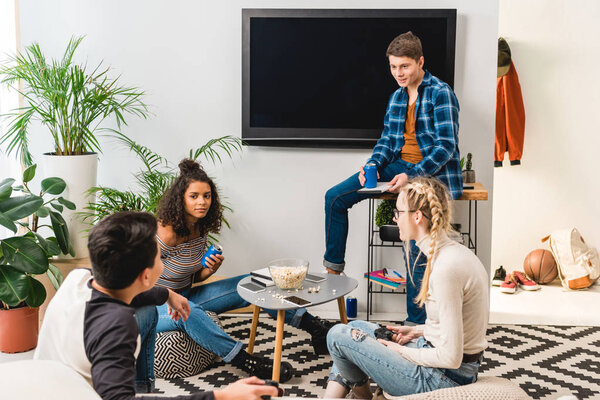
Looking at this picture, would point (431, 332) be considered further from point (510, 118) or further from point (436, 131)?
point (510, 118)

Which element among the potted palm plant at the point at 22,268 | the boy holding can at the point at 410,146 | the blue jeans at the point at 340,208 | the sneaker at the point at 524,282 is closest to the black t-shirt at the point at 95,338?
the potted palm plant at the point at 22,268

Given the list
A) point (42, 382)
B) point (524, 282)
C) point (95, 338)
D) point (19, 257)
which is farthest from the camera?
point (524, 282)

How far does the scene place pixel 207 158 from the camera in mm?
4199

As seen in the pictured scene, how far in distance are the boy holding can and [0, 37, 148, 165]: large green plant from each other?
1.41m

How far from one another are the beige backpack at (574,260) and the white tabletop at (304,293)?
2407 mm

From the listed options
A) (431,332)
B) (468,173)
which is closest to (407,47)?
(468,173)

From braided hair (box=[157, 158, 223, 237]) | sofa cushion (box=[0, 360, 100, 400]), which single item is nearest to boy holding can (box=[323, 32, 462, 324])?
braided hair (box=[157, 158, 223, 237])

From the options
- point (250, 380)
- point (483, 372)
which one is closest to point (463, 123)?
point (483, 372)

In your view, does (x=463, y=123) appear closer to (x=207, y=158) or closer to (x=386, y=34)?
(x=386, y=34)

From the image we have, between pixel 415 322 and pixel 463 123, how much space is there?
125 cm

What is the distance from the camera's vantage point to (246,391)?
63.1 inches

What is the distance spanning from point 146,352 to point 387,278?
1810 mm

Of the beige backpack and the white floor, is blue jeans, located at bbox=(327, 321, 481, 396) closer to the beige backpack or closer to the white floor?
Result: the white floor

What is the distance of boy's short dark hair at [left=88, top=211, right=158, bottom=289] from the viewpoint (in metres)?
1.66
